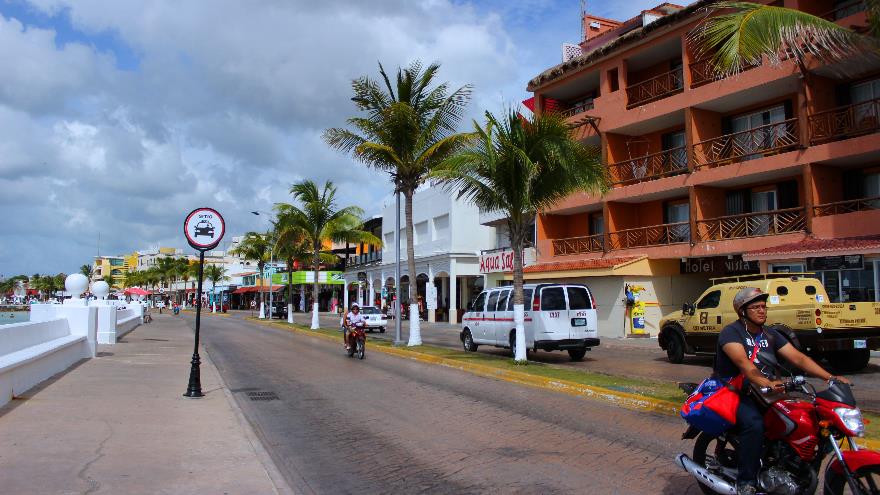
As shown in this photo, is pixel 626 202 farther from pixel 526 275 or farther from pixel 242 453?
pixel 242 453

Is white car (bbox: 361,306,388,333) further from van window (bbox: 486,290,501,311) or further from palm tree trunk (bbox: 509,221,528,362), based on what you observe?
palm tree trunk (bbox: 509,221,528,362)

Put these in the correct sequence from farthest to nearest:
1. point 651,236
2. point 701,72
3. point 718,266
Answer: point 651,236 < point 718,266 < point 701,72

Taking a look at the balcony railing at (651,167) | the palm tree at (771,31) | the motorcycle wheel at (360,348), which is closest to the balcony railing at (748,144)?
the balcony railing at (651,167)

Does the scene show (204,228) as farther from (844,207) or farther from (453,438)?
(844,207)

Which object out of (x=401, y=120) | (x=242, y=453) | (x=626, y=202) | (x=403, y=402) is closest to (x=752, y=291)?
(x=242, y=453)

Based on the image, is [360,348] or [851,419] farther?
[360,348]

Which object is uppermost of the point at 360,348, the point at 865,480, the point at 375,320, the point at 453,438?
the point at 375,320

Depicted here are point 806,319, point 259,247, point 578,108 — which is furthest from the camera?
point 259,247

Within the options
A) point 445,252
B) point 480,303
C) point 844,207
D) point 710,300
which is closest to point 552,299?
point 480,303

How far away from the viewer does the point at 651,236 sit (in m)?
29.1

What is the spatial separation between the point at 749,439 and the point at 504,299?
14172 millimetres

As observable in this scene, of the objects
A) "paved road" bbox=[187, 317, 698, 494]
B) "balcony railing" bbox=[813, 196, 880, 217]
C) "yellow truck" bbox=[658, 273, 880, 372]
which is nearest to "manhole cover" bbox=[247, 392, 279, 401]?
"paved road" bbox=[187, 317, 698, 494]

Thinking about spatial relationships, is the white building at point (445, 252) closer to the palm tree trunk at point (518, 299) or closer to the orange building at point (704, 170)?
the orange building at point (704, 170)

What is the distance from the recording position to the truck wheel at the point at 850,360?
49.4ft
